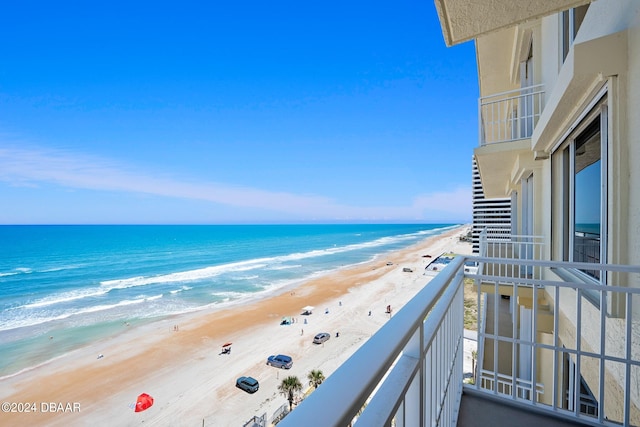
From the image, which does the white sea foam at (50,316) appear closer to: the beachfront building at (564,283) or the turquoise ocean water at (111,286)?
the turquoise ocean water at (111,286)

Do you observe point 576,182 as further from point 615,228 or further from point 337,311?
point 337,311

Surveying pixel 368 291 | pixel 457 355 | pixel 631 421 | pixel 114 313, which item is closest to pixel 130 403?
pixel 114 313

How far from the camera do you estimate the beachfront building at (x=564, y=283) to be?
855 mm

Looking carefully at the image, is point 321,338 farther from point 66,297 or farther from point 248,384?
point 66,297

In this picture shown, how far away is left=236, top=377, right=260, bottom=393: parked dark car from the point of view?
10.9m

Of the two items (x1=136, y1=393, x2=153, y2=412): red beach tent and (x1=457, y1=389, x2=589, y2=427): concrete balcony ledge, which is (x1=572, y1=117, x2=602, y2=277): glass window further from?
(x1=136, y1=393, x2=153, y2=412): red beach tent

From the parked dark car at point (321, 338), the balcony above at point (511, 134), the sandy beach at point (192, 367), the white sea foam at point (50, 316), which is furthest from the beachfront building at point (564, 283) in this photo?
the white sea foam at point (50, 316)

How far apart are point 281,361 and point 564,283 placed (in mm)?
12215

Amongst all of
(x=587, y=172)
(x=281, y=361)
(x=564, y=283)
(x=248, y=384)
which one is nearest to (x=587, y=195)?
(x=587, y=172)

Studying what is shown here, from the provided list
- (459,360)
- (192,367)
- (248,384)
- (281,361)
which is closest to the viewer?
(459,360)

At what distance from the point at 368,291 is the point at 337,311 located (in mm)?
5170

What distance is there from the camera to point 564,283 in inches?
80.0

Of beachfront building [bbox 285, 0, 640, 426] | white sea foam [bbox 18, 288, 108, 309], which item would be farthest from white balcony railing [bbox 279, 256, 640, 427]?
white sea foam [bbox 18, 288, 108, 309]

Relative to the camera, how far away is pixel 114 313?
19.2m
